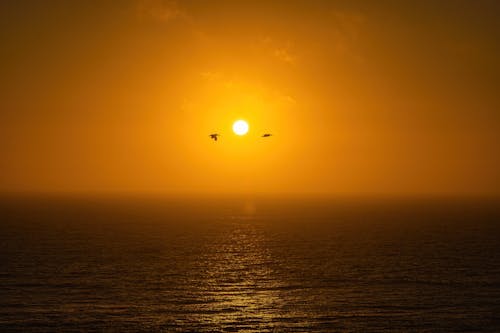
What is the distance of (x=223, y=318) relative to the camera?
6956cm

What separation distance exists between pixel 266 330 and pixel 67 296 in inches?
1176

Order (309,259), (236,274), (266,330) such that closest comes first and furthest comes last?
(266,330)
(236,274)
(309,259)

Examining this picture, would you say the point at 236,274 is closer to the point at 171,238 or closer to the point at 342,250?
the point at 342,250

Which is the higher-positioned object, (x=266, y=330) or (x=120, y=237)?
(x=120, y=237)

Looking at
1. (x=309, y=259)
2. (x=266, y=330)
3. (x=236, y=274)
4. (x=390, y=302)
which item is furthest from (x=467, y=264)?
(x=266, y=330)

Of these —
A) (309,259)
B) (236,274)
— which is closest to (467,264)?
(309,259)

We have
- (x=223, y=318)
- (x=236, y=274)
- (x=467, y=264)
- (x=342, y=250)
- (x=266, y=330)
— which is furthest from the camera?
(x=342, y=250)

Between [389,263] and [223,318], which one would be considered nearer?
[223,318]

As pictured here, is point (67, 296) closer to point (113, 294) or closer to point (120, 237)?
point (113, 294)

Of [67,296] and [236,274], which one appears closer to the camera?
[67,296]

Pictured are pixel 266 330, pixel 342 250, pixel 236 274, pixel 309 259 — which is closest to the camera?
pixel 266 330

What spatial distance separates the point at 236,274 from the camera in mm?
97938

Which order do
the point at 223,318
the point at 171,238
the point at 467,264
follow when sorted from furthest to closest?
the point at 171,238 → the point at 467,264 → the point at 223,318

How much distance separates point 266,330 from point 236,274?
32833mm
